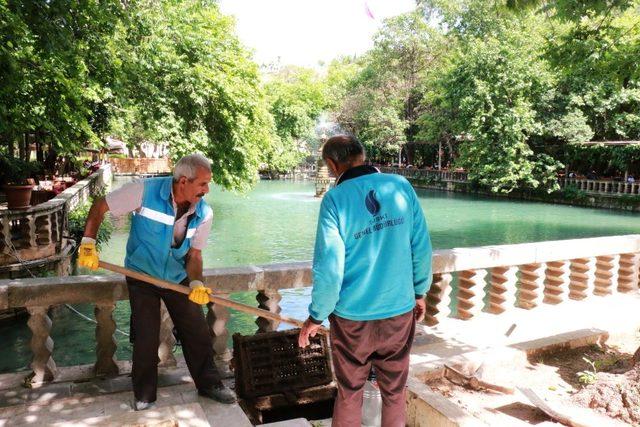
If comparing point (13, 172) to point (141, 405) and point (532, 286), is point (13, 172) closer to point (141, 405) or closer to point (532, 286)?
point (141, 405)

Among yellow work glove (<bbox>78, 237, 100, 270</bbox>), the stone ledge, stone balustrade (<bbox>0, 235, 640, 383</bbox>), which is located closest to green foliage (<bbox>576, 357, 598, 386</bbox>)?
stone balustrade (<bbox>0, 235, 640, 383</bbox>)

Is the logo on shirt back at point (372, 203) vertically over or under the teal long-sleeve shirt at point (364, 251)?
over

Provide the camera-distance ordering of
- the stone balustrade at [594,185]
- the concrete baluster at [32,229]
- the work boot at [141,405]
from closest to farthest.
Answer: the work boot at [141,405]
the concrete baluster at [32,229]
the stone balustrade at [594,185]

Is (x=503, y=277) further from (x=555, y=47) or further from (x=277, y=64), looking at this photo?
(x=277, y=64)

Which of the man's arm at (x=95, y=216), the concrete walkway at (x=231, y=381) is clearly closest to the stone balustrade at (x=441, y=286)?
the concrete walkway at (x=231, y=381)

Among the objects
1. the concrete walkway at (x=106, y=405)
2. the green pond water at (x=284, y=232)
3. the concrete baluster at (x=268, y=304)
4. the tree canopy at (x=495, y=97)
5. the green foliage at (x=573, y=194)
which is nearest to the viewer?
the concrete walkway at (x=106, y=405)

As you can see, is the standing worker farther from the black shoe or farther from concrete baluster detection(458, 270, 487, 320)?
concrete baluster detection(458, 270, 487, 320)

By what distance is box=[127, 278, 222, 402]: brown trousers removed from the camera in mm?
3217

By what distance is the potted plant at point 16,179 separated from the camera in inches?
387

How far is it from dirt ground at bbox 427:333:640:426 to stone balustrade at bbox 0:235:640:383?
0.92 m

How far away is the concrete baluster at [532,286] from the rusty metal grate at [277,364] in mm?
2588

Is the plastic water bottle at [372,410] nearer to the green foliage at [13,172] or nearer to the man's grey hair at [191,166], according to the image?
the man's grey hair at [191,166]

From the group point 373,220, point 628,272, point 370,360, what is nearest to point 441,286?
point 370,360

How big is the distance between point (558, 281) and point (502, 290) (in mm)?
733
